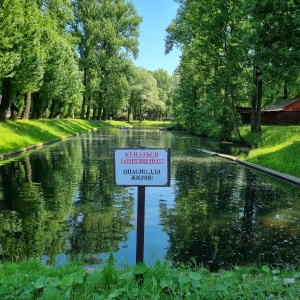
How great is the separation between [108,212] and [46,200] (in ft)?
7.86

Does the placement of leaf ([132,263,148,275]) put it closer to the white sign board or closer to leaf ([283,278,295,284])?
the white sign board

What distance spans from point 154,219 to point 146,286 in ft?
17.8

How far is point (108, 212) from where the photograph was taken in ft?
35.3

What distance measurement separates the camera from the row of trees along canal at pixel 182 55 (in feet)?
71.8

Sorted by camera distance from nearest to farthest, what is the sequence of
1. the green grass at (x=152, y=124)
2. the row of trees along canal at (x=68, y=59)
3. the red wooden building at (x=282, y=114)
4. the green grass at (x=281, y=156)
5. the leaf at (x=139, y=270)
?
the leaf at (x=139, y=270), the green grass at (x=281, y=156), the row of trees along canal at (x=68, y=59), the red wooden building at (x=282, y=114), the green grass at (x=152, y=124)

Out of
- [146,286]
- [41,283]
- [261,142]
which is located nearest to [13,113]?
[261,142]

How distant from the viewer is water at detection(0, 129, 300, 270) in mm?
7527

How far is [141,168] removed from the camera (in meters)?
5.29

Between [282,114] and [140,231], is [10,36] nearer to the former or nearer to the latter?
[140,231]

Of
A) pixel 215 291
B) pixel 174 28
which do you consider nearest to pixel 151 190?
pixel 215 291

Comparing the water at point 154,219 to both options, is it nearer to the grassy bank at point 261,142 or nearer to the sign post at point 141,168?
the sign post at point 141,168

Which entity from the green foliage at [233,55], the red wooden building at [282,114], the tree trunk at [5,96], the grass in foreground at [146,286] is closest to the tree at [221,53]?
the green foliage at [233,55]

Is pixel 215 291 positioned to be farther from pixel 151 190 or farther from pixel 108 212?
pixel 151 190

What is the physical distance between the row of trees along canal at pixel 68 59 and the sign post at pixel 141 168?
24124 millimetres
